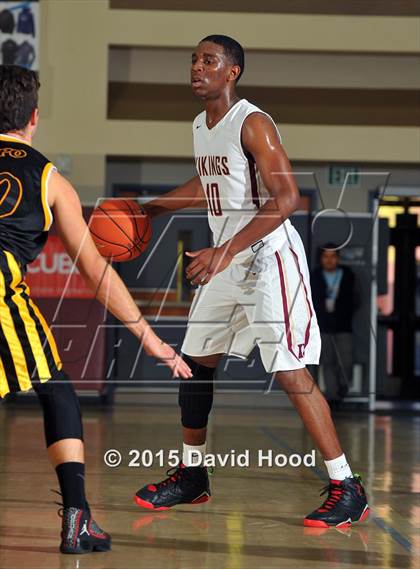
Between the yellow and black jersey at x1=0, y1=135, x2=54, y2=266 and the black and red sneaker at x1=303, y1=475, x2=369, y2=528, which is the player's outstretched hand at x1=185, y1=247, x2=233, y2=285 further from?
the black and red sneaker at x1=303, y1=475, x2=369, y2=528

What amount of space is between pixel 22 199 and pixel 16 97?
29 centimetres

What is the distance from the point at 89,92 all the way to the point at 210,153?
19.9ft

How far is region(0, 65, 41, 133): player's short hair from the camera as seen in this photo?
2.90 m

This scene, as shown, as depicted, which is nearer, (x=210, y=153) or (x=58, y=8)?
(x=210, y=153)

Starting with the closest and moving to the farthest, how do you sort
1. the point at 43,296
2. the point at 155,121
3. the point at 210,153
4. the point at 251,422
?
the point at 210,153, the point at 251,422, the point at 43,296, the point at 155,121

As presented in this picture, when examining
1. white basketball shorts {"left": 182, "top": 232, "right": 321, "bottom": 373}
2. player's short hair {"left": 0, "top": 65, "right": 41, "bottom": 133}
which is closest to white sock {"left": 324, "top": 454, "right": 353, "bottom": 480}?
white basketball shorts {"left": 182, "top": 232, "right": 321, "bottom": 373}

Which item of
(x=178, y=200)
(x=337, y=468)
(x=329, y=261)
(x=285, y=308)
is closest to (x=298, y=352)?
(x=285, y=308)

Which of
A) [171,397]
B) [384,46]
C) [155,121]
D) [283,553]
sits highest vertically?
[384,46]

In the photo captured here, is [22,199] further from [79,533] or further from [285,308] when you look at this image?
[285,308]

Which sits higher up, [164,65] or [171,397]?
[164,65]

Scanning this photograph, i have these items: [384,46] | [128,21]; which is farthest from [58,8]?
[384,46]

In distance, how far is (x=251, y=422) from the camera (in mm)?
7832

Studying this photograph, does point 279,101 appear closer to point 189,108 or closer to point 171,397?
point 189,108

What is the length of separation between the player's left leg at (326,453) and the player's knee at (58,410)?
3.05 ft
